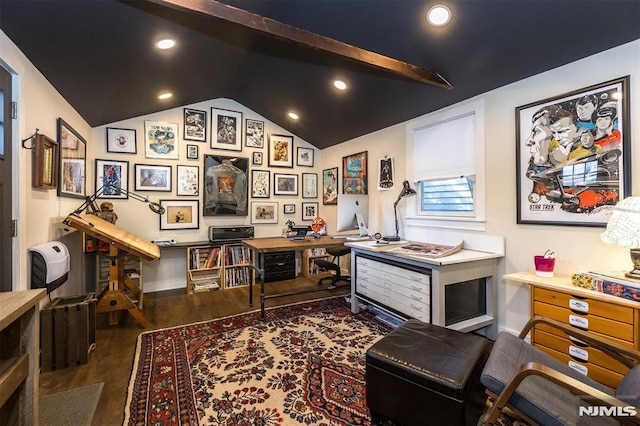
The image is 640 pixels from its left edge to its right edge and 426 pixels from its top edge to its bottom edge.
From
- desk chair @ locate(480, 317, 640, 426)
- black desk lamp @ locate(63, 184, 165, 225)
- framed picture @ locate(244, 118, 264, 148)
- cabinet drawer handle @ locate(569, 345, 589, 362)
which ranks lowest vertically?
cabinet drawer handle @ locate(569, 345, 589, 362)

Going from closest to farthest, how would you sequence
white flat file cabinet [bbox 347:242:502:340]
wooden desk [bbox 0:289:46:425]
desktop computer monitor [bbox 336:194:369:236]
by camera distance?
wooden desk [bbox 0:289:46:425], white flat file cabinet [bbox 347:242:502:340], desktop computer monitor [bbox 336:194:369:236]

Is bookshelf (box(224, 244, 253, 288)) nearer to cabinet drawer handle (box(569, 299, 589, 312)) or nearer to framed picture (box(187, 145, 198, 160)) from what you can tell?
framed picture (box(187, 145, 198, 160))

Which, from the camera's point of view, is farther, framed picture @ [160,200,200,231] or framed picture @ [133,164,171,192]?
framed picture @ [160,200,200,231]

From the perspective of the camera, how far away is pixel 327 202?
5.27 meters

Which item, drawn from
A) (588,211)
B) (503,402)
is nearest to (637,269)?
(588,211)

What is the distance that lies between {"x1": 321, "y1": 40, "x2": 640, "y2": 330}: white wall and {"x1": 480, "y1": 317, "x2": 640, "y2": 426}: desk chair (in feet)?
2.87

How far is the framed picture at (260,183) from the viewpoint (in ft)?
15.9

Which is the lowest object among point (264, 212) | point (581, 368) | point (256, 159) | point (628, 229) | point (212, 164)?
point (581, 368)

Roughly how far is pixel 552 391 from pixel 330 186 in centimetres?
415

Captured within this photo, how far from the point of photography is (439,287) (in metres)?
2.30

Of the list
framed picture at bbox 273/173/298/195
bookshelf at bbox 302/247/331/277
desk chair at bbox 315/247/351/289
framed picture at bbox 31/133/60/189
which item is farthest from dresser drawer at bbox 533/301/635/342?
framed picture at bbox 273/173/298/195

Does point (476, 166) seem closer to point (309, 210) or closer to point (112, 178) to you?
point (309, 210)

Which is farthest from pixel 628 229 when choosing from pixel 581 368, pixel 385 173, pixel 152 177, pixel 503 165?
pixel 152 177

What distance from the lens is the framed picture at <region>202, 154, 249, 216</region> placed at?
4473 millimetres
